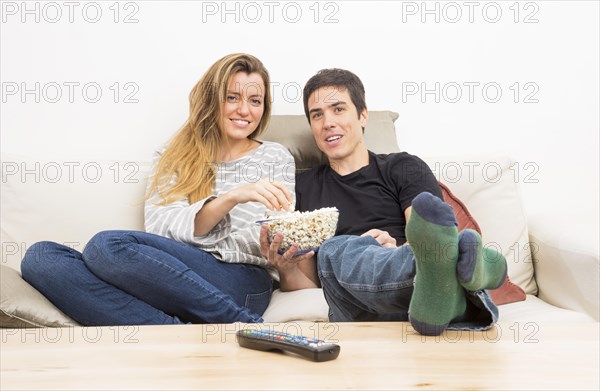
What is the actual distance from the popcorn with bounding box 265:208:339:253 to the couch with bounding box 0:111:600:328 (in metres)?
0.29

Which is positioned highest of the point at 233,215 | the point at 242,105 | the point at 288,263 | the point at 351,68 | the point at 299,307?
the point at 351,68

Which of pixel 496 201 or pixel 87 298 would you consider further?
pixel 496 201

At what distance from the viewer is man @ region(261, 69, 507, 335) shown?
3.94ft

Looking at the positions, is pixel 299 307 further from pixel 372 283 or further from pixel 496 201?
pixel 496 201

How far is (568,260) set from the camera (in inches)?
80.7

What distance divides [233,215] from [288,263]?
0.31 metres

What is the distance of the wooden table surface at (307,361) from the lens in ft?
3.22

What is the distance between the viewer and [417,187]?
2.15 metres

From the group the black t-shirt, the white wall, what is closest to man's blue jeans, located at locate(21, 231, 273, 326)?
the black t-shirt

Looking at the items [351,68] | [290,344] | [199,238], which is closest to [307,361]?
[290,344]

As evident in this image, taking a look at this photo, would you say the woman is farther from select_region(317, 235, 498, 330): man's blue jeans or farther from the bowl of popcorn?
select_region(317, 235, 498, 330): man's blue jeans

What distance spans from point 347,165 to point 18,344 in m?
1.26

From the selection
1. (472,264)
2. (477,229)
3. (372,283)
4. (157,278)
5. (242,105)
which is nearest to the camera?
(472,264)

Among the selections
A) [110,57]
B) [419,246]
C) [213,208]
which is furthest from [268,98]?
[419,246]
